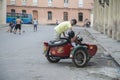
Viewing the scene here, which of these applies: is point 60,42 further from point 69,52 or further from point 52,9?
point 52,9

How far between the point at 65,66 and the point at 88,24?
6753cm

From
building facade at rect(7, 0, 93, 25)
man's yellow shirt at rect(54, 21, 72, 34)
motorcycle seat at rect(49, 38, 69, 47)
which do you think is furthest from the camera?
building facade at rect(7, 0, 93, 25)

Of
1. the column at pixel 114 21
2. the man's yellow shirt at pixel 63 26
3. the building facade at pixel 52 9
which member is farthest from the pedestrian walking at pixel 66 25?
the building facade at pixel 52 9

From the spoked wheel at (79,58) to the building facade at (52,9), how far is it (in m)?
77.2

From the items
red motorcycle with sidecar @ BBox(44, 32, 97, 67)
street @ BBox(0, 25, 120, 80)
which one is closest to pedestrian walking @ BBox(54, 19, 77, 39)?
red motorcycle with sidecar @ BBox(44, 32, 97, 67)

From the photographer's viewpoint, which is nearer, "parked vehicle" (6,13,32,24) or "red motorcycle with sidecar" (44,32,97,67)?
"red motorcycle with sidecar" (44,32,97,67)

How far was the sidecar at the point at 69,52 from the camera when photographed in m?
13.8

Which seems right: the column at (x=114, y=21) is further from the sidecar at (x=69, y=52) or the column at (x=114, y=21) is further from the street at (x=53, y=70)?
the sidecar at (x=69, y=52)

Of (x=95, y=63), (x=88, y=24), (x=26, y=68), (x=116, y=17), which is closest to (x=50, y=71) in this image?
(x=26, y=68)

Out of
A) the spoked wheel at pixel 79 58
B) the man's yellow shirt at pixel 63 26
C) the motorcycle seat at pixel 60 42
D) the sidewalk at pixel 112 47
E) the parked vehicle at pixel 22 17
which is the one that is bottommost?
the sidewalk at pixel 112 47

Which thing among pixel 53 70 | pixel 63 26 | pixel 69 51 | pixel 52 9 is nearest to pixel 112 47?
pixel 63 26

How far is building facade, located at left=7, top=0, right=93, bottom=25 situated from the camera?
9100cm

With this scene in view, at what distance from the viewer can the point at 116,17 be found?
3064 centimetres

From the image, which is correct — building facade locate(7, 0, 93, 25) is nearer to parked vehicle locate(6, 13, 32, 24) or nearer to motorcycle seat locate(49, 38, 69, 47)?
parked vehicle locate(6, 13, 32, 24)
